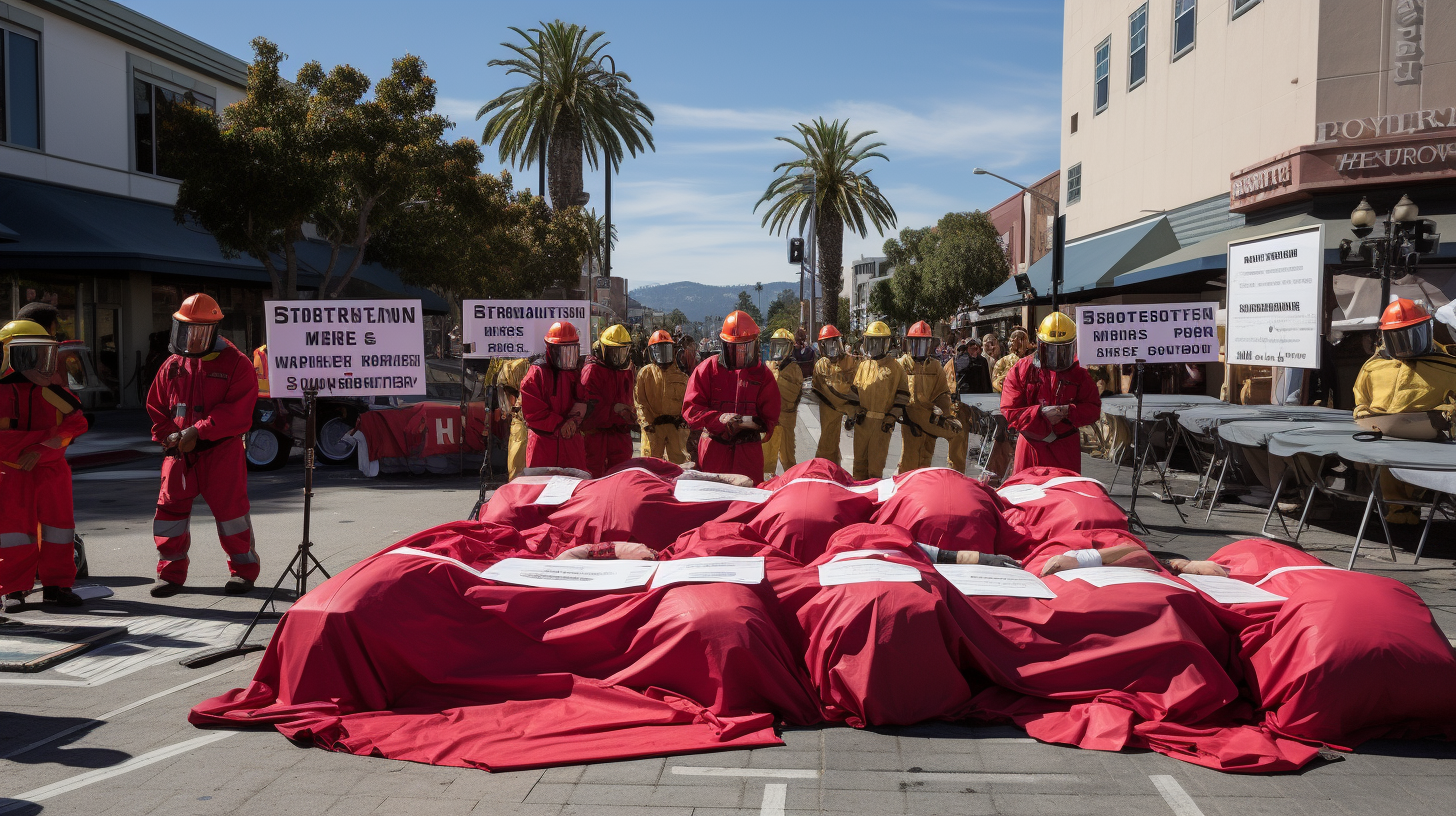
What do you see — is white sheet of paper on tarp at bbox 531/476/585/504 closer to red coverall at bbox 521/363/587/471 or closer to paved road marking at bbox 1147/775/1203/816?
red coverall at bbox 521/363/587/471

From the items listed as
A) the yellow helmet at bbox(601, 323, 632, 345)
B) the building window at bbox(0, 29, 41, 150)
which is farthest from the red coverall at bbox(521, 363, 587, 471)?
the building window at bbox(0, 29, 41, 150)

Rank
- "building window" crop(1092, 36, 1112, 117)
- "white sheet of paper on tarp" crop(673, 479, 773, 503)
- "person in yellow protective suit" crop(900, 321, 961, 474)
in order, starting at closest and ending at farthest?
"white sheet of paper on tarp" crop(673, 479, 773, 503) < "person in yellow protective suit" crop(900, 321, 961, 474) < "building window" crop(1092, 36, 1112, 117)

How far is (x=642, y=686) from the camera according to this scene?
451 cm

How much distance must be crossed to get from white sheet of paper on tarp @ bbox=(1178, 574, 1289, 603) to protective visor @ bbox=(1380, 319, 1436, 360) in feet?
15.7

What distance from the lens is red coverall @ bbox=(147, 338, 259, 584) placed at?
734 centimetres

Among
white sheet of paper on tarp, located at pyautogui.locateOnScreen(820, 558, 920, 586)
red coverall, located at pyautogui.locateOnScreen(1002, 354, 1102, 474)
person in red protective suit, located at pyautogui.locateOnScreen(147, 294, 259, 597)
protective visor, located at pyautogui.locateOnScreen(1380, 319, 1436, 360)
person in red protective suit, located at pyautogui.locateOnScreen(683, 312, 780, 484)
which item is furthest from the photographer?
person in red protective suit, located at pyautogui.locateOnScreen(683, 312, 780, 484)

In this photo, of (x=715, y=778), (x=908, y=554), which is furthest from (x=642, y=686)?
(x=908, y=554)

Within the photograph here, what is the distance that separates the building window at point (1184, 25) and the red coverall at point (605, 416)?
17.8 metres

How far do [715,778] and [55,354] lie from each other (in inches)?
234

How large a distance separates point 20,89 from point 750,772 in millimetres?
24696

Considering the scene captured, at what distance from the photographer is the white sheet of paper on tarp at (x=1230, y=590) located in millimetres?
4699

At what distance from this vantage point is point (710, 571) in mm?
4855

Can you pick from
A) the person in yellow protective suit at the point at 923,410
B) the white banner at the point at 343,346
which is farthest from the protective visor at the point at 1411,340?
the white banner at the point at 343,346

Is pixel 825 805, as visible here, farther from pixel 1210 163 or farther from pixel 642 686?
pixel 1210 163
